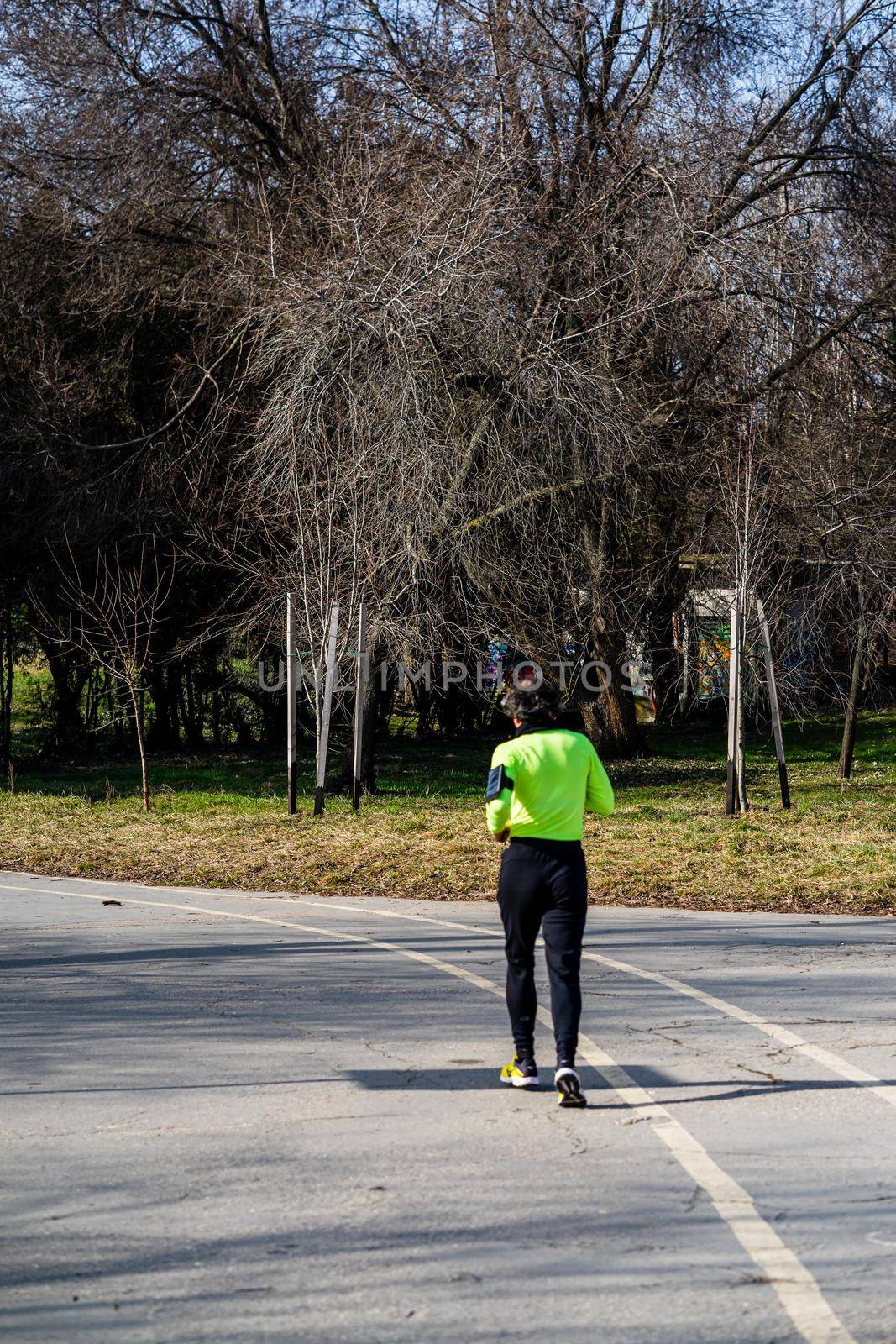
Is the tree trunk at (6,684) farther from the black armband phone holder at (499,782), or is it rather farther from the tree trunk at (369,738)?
the black armband phone holder at (499,782)

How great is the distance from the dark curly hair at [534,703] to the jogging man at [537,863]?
0.38 ft

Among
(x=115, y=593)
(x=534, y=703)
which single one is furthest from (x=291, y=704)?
(x=534, y=703)

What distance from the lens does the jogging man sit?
6.73 metres

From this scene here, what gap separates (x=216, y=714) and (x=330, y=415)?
16.0 m

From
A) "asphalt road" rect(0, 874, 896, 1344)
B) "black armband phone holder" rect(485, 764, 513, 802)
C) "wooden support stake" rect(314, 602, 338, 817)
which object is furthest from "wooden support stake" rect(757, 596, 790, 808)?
"black armband phone holder" rect(485, 764, 513, 802)

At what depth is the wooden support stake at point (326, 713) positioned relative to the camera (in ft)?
60.8

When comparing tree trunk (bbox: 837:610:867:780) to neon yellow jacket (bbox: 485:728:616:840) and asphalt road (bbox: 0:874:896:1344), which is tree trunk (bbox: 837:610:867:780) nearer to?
asphalt road (bbox: 0:874:896:1344)

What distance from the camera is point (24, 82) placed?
69.9 feet

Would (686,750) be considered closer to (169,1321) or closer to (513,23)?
(513,23)

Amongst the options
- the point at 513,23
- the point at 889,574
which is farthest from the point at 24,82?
the point at 889,574

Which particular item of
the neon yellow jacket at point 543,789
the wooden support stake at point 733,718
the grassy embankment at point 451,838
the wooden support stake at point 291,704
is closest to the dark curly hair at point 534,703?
the neon yellow jacket at point 543,789

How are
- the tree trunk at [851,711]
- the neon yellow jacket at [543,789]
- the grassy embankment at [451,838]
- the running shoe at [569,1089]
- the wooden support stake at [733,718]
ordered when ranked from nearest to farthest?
the running shoe at [569,1089] → the neon yellow jacket at [543,789] → the grassy embankment at [451,838] → the wooden support stake at [733,718] → the tree trunk at [851,711]

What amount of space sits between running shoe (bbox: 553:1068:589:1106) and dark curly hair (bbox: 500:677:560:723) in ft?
5.33

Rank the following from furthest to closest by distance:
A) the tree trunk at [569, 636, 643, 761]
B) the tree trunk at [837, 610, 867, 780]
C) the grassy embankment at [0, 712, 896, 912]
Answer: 1. the tree trunk at [569, 636, 643, 761]
2. the tree trunk at [837, 610, 867, 780]
3. the grassy embankment at [0, 712, 896, 912]
